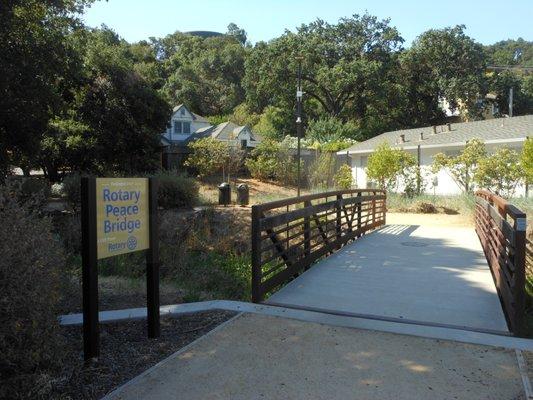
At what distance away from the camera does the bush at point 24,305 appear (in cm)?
306

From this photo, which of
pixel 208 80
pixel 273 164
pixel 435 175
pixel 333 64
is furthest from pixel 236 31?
pixel 435 175

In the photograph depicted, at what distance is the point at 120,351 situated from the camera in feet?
14.4

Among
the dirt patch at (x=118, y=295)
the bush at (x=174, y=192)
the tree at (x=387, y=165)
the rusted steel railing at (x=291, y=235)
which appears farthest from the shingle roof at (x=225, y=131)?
the dirt patch at (x=118, y=295)

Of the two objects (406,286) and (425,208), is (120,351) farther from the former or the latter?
(425,208)

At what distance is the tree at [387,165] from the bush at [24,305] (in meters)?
18.5

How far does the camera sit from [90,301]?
404cm

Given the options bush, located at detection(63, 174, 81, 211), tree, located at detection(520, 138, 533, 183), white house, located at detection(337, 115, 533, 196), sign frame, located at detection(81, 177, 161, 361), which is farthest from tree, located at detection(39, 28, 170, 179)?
sign frame, located at detection(81, 177, 161, 361)

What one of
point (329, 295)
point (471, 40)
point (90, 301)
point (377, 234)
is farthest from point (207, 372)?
point (471, 40)

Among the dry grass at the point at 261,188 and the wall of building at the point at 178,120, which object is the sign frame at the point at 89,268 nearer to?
the dry grass at the point at 261,188

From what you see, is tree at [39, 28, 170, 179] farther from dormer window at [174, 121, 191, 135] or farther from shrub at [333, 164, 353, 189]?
dormer window at [174, 121, 191, 135]

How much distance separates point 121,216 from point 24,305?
1335 millimetres

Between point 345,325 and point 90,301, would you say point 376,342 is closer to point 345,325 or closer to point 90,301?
point 345,325

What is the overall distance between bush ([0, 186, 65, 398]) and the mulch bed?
36 cm

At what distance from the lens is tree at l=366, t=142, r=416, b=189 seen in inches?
824
